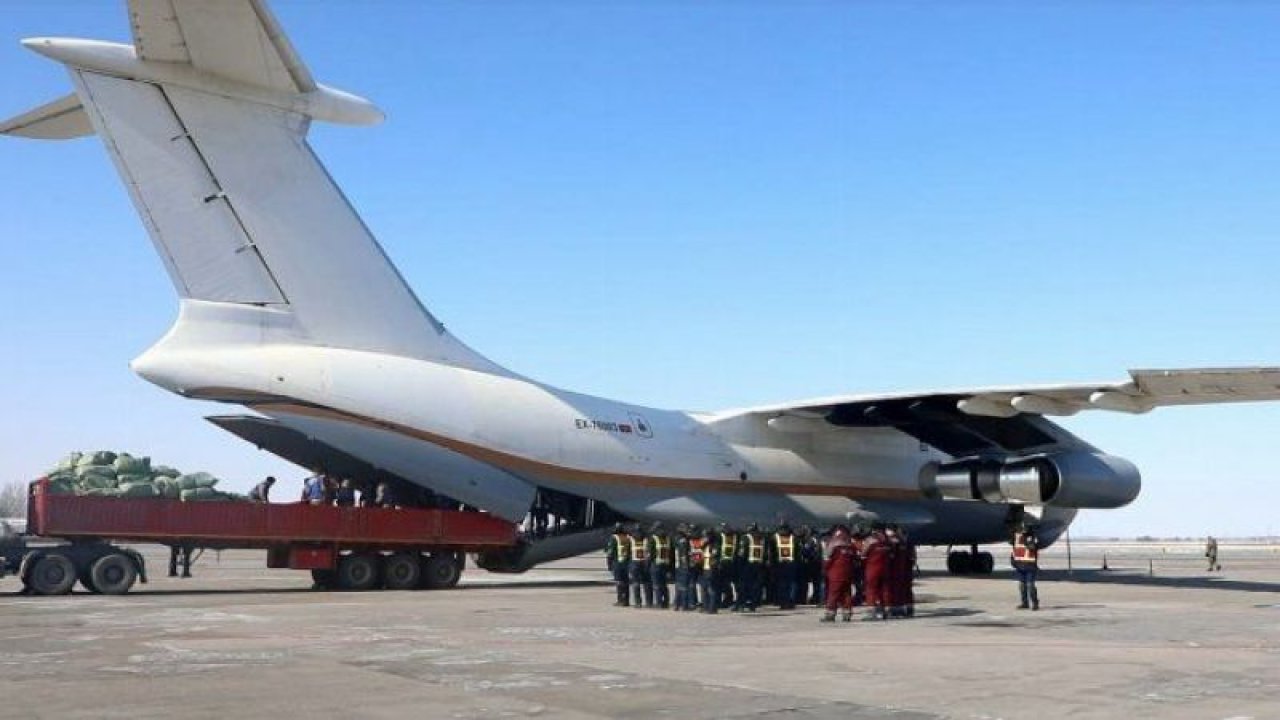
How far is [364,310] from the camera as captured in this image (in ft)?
62.4

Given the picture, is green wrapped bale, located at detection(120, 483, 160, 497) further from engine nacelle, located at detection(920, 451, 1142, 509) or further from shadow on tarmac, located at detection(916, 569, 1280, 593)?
engine nacelle, located at detection(920, 451, 1142, 509)

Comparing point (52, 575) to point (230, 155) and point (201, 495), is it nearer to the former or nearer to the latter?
point (230, 155)

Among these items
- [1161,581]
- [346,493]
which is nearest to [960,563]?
[1161,581]

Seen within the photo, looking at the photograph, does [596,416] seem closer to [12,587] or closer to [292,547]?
[292,547]

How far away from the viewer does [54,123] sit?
18.3 meters

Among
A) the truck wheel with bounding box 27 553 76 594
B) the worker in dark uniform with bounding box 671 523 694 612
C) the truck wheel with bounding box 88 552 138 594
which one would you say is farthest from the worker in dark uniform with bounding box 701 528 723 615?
the truck wheel with bounding box 27 553 76 594

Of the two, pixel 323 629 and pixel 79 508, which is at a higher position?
pixel 79 508

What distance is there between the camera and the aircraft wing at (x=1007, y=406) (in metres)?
19.7

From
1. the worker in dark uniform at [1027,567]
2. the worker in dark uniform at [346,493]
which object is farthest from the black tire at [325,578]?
the worker in dark uniform at [1027,567]

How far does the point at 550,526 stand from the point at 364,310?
17.4 ft

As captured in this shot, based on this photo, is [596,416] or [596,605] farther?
[596,416]

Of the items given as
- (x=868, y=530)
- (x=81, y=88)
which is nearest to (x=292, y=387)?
(x=81, y=88)

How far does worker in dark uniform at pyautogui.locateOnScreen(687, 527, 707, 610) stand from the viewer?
54.5ft

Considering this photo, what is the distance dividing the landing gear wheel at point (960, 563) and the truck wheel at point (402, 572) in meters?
13.0
